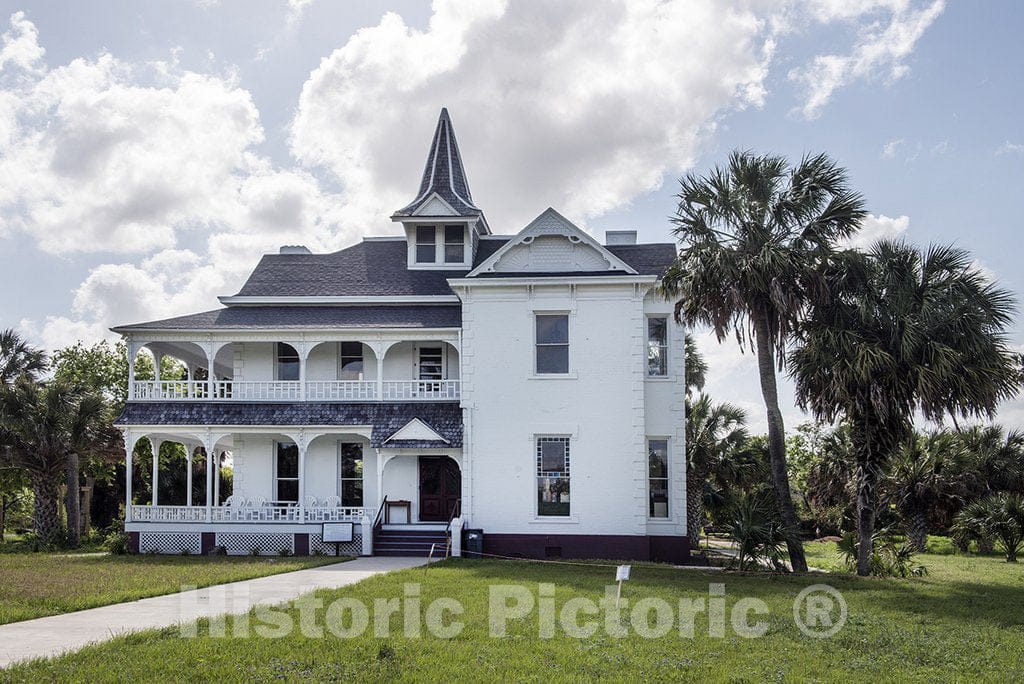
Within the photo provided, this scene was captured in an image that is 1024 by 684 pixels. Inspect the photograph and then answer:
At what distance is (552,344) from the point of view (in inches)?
1088

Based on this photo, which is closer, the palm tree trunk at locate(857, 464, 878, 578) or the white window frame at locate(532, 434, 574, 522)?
the palm tree trunk at locate(857, 464, 878, 578)

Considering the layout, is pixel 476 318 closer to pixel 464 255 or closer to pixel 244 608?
pixel 464 255

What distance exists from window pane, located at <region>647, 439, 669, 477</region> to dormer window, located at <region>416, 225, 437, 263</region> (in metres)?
10.1

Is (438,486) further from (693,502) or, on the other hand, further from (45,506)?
(45,506)

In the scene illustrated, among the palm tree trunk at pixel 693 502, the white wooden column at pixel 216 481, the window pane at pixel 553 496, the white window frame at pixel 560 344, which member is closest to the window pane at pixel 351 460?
Answer: the white wooden column at pixel 216 481

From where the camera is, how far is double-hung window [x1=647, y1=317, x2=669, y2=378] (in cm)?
2833

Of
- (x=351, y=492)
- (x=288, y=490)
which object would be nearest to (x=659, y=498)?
(x=351, y=492)

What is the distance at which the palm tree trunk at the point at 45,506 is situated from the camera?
31188mm

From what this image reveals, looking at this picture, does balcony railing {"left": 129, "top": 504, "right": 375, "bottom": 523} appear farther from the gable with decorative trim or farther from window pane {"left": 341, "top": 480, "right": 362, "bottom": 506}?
the gable with decorative trim

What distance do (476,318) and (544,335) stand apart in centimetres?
201

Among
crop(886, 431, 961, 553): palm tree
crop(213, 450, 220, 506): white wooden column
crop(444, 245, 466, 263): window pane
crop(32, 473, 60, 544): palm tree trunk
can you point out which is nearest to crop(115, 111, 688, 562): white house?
crop(213, 450, 220, 506): white wooden column

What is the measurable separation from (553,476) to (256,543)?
858 cm

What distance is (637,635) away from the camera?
40.1ft

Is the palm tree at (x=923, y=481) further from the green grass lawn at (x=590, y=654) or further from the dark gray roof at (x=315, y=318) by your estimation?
the green grass lawn at (x=590, y=654)
